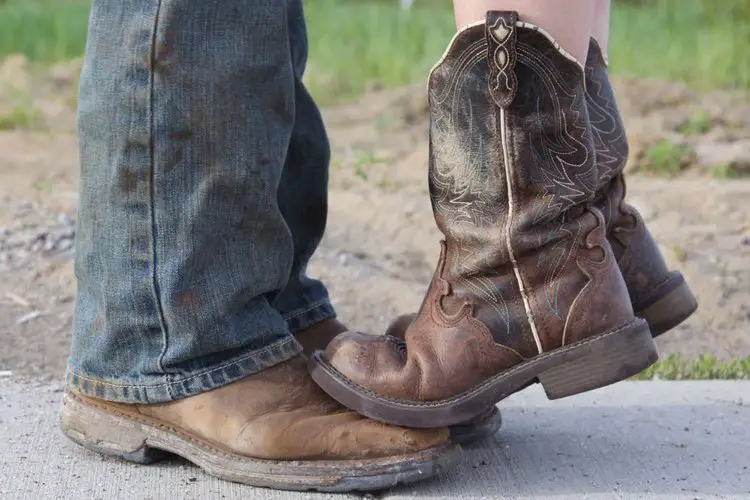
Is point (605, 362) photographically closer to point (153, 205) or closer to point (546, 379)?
point (546, 379)

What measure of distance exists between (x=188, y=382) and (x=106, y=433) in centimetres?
18

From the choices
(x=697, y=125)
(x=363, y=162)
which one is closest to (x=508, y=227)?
(x=363, y=162)

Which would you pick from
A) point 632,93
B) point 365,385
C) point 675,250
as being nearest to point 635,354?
point 365,385

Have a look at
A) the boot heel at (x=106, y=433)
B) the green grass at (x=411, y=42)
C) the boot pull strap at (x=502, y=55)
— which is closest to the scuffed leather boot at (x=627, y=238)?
the boot pull strap at (x=502, y=55)

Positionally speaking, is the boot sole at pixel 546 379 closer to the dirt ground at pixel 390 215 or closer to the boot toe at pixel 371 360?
the boot toe at pixel 371 360

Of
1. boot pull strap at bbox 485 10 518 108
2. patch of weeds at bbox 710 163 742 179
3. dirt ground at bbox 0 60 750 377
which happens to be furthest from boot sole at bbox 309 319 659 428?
patch of weeds at bbox 710 163 742 179

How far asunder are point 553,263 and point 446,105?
293mm

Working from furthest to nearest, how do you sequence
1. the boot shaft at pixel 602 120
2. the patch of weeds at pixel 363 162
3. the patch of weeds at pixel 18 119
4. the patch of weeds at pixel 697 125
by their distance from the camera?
the patch of weeds at pixel 18 119, the patch of weeds at pixel 697 125, the patch of weeds at pixel 363 162, the boot shaft at pixel 602 120

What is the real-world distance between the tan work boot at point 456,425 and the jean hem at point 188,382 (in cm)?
20

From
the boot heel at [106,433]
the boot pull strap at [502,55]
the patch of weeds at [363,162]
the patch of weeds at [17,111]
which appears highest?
the boot pull strap at [502,55]

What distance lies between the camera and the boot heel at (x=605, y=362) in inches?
63.7

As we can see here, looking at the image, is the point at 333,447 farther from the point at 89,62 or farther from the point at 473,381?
the point at 89,62

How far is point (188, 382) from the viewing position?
1690 mm

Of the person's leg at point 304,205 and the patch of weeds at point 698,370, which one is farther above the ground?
the person's leg at point 304,205
